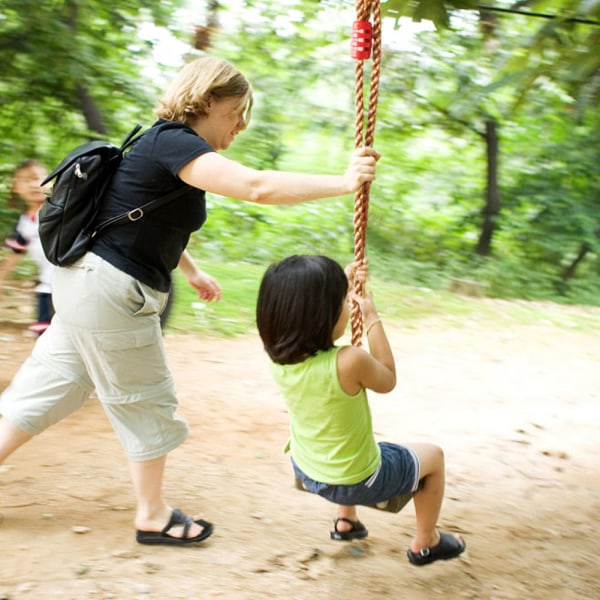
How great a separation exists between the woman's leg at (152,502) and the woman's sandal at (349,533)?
1.74 feet

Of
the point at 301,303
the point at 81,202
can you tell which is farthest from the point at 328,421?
the point at 81,202

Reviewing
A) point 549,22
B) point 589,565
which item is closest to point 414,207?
point 549,22

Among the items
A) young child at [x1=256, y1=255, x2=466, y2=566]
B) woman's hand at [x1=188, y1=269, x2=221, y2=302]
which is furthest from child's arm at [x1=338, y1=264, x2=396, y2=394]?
woman's hand at [x1=188, y1=269, x2=221, y2=302]

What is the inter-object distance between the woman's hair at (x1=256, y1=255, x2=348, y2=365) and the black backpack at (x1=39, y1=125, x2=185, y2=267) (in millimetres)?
482

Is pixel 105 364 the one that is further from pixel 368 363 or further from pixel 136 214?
pixel 368 363

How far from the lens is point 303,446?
2697 millimetres

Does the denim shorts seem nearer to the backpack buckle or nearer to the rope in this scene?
the rope

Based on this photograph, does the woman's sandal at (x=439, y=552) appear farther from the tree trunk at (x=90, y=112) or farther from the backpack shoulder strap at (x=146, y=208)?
the tree trunk at (x=90, y=112)

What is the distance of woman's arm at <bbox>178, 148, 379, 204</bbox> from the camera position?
7.98 ft

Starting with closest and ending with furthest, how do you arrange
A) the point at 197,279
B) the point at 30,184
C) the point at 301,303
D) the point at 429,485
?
the point at 301,303 → the point at 429,485 → the point at 197,279 → the point at 30,184

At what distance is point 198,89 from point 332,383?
1060 millimetres

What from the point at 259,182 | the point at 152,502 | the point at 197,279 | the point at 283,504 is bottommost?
the point at 283,504

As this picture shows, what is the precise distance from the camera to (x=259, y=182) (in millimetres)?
2451

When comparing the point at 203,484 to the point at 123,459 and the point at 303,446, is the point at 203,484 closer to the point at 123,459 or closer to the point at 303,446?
the point at 123,459
